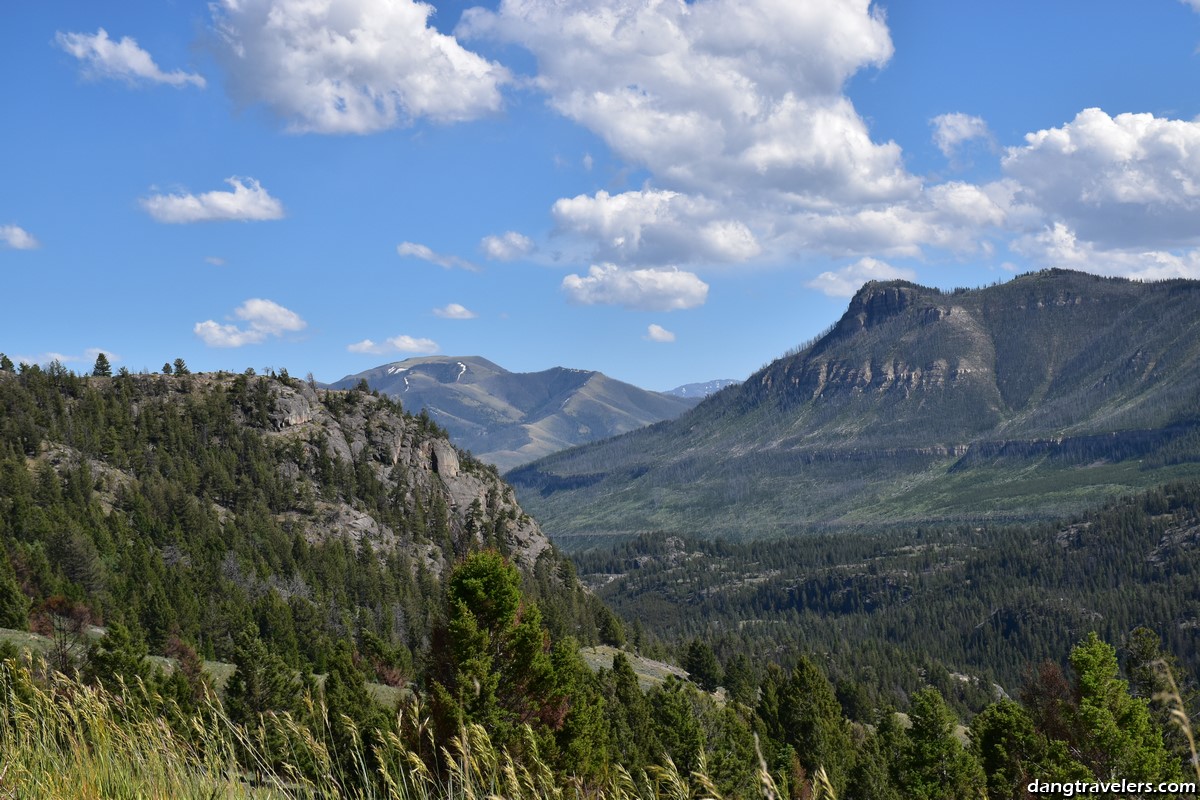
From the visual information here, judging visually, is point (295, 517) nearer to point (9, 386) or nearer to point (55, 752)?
point (9, 386)

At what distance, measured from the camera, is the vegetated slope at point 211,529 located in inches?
4296

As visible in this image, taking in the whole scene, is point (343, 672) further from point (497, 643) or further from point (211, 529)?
point (211, 529)

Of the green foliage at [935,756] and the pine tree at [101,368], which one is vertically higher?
the pine tree at [101,368]

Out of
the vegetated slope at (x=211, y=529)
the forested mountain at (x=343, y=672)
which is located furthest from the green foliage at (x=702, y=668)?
the vegetated slope at (x=211, y=529)

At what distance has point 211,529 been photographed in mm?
147375

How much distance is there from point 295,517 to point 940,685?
142429 millimetres

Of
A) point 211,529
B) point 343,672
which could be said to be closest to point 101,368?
point 211,529

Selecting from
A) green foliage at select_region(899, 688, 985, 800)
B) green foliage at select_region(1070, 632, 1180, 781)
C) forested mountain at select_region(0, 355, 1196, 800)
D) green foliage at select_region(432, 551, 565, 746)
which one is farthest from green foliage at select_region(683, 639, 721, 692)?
green foliage at select_region(432, 551, 565, 746)

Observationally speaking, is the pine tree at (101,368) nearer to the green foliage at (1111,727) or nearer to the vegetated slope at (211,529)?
the vegetated slope at (211,529)

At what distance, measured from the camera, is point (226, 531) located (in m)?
150

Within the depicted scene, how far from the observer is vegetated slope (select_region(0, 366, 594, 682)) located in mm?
109125

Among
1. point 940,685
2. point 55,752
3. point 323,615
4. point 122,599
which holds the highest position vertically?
point 55,752

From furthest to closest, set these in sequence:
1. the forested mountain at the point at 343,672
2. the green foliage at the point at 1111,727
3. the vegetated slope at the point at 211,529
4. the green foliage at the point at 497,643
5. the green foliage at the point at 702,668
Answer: the green foliage at the point at 702,668 → the vegetated slope at the point at 211,529 → the green foliage at the point at 1111,727 → the green foliage at the point at 497,643 → the forested mountain at the point at 343,672

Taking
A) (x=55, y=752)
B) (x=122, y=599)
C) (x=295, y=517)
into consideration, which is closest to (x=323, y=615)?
(x=122, y=599)
